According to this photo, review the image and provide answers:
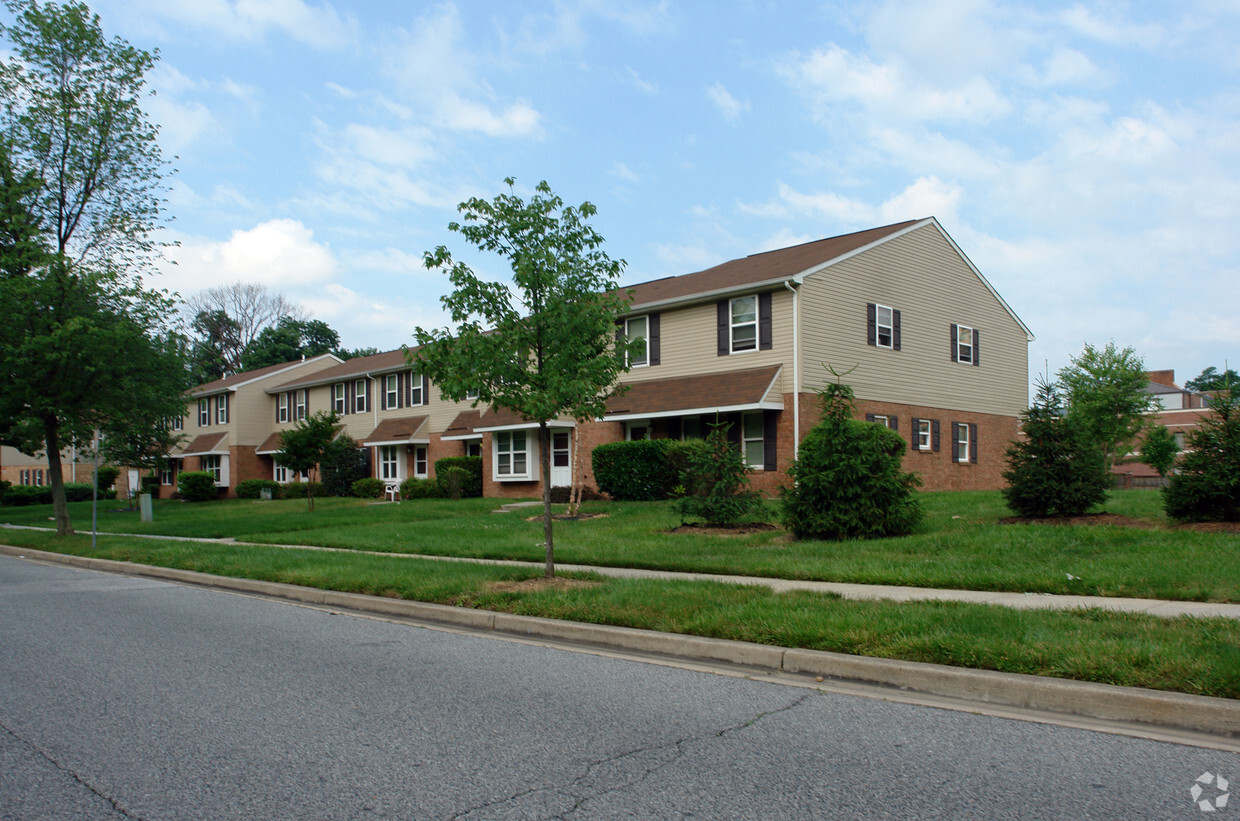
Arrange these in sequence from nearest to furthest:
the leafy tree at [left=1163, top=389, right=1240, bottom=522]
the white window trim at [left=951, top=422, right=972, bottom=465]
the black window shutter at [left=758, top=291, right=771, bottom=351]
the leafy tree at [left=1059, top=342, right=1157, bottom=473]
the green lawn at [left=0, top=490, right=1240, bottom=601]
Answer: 1. the green lawn at [left=0, top=490, right=1240, bottom=601]
2. the leafy tree at [left=1163, top=389, right=1240, bottom=522]
3. the black window shutter at [left=758, top=291, right=771, bottom=351]
4. the white window trim at [left=951, top=422, right=972, bottom=465]
5. the leafy tree at [left=1059, top=342, right=1157, bottom=473]

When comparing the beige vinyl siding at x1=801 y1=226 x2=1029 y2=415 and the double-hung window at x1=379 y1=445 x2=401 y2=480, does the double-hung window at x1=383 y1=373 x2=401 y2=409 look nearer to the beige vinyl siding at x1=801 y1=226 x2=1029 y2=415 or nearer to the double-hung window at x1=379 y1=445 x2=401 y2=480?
the double-hung window at x1=379 y1=445 x2=401 y2=480

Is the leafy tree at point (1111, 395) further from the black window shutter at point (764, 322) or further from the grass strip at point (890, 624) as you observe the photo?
the grass strip at point (890, 624)

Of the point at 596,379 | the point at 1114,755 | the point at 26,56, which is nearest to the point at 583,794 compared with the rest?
the point at 1114,755

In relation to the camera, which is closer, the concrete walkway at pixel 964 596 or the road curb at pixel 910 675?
the road curb at pixel 910 675

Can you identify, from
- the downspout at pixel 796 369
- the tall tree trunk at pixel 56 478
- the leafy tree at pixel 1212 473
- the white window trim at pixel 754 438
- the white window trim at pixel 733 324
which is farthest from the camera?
the white window trim at pixel 733 324

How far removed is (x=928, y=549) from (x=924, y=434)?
54.7ft

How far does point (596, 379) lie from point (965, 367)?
22.6 m

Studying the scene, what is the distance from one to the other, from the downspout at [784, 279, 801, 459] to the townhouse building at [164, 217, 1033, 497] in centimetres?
4

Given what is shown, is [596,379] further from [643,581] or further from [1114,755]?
[1114,755]

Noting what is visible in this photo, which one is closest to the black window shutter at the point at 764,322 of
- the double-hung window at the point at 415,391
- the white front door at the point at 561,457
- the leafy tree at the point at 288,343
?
the white front door at the point at 561,457

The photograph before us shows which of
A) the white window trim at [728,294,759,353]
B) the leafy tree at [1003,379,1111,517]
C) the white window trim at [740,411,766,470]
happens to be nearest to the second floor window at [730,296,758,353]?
the white window trim at [728,294,759,353]

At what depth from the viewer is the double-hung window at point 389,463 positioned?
1521 inches

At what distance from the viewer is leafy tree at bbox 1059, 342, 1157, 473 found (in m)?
37.1
